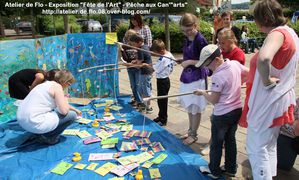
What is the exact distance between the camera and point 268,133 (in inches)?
74.6

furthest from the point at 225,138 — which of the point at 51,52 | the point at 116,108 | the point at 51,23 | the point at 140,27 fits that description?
the point at 51,23

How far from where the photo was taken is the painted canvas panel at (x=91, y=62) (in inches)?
196

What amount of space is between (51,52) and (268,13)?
3.81m

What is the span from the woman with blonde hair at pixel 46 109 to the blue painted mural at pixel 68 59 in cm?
122

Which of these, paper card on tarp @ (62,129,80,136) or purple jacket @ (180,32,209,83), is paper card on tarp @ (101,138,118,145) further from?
purple jacket @ (180,32,209,83)

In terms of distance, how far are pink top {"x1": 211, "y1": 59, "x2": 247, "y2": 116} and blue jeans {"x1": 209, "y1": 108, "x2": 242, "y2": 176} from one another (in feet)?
0.19

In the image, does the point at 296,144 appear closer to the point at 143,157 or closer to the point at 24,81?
the point at 143,157

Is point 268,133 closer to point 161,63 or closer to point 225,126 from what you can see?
point 225,126

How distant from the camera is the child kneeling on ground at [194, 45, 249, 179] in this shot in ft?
7.50

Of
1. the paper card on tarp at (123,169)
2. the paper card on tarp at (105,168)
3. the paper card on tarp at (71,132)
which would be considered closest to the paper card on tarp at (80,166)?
the paper card on tarp at (105,168)

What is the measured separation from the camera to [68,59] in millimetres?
5039

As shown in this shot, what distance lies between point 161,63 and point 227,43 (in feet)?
4.24

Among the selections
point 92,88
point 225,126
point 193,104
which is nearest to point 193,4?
point 92,88

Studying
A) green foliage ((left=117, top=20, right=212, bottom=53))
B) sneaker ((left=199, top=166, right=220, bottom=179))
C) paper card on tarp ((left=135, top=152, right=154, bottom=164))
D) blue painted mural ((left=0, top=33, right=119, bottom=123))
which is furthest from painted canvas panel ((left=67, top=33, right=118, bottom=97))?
green foliage ((left=117, top=20, right=212, bottom=53))
